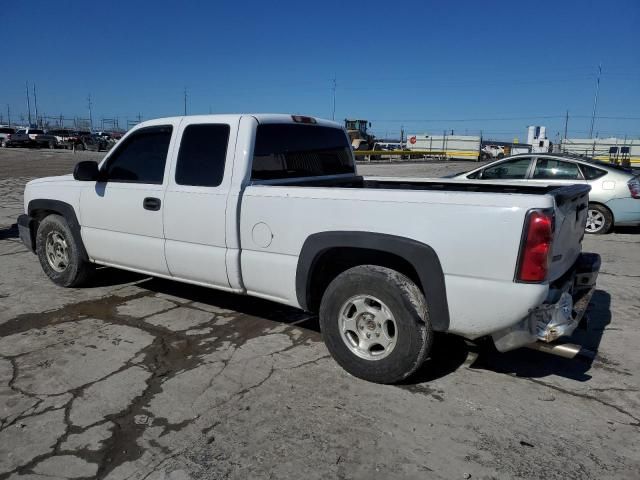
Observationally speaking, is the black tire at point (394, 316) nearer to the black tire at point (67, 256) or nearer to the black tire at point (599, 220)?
Answer: the black tire at point (67, 256)

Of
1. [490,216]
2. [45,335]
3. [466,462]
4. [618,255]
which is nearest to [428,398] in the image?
[466,462]

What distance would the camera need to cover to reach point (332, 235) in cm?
351

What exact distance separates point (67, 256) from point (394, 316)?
3926mm

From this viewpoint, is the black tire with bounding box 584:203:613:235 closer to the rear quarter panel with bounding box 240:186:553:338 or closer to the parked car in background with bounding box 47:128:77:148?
the rear quarter panel with bounding box 240:186:553:338

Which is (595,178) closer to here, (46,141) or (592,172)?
(592,172)

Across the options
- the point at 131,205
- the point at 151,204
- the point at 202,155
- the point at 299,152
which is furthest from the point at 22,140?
the point at 299,152

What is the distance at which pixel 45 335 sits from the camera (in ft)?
14.4

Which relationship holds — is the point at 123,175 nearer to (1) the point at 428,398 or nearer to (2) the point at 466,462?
(1) the point at 428,398

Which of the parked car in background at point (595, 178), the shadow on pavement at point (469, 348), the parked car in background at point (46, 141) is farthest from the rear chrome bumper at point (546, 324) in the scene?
the parked car in background at point (46, 141)

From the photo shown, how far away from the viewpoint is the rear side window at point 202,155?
13.9 ft

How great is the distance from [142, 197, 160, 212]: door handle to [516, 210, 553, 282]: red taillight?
3.06m

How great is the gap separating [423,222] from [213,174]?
189cm

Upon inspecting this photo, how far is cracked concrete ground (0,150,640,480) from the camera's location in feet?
8.91

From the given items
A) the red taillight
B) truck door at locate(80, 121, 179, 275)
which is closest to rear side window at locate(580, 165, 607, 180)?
the red taillight
